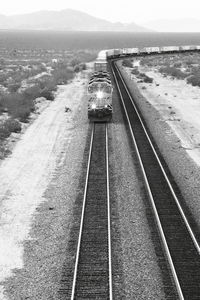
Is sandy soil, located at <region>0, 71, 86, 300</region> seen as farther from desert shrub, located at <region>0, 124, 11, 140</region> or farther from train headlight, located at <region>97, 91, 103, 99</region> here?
train headlight, located at <region>97, 91, 103, 99</region>

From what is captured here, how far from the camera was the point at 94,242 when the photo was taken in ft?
43.2

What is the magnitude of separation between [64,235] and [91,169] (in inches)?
253

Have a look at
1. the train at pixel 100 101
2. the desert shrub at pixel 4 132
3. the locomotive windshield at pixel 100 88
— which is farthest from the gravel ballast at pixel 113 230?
the locomotive windshield at pixel 100 88

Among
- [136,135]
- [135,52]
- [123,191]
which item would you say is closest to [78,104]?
[136,135]

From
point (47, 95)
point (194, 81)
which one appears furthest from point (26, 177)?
point (194, 81)

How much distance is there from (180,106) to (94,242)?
27734 millimetres

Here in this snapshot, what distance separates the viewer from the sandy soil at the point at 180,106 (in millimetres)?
26547

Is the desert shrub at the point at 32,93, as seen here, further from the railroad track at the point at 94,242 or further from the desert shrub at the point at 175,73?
the desert shrub at the point at 175,73

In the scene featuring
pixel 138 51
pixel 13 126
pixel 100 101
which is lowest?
pixel 13 126

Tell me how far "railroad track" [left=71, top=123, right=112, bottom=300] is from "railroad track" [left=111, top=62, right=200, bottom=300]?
173 centimetres

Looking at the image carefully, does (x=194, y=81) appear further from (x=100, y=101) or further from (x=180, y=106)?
(x=100, y=101)

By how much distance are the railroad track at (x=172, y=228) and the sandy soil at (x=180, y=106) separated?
2866mm

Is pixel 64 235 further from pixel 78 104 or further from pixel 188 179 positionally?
pixel 78 104

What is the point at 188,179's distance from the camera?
62.6ft
